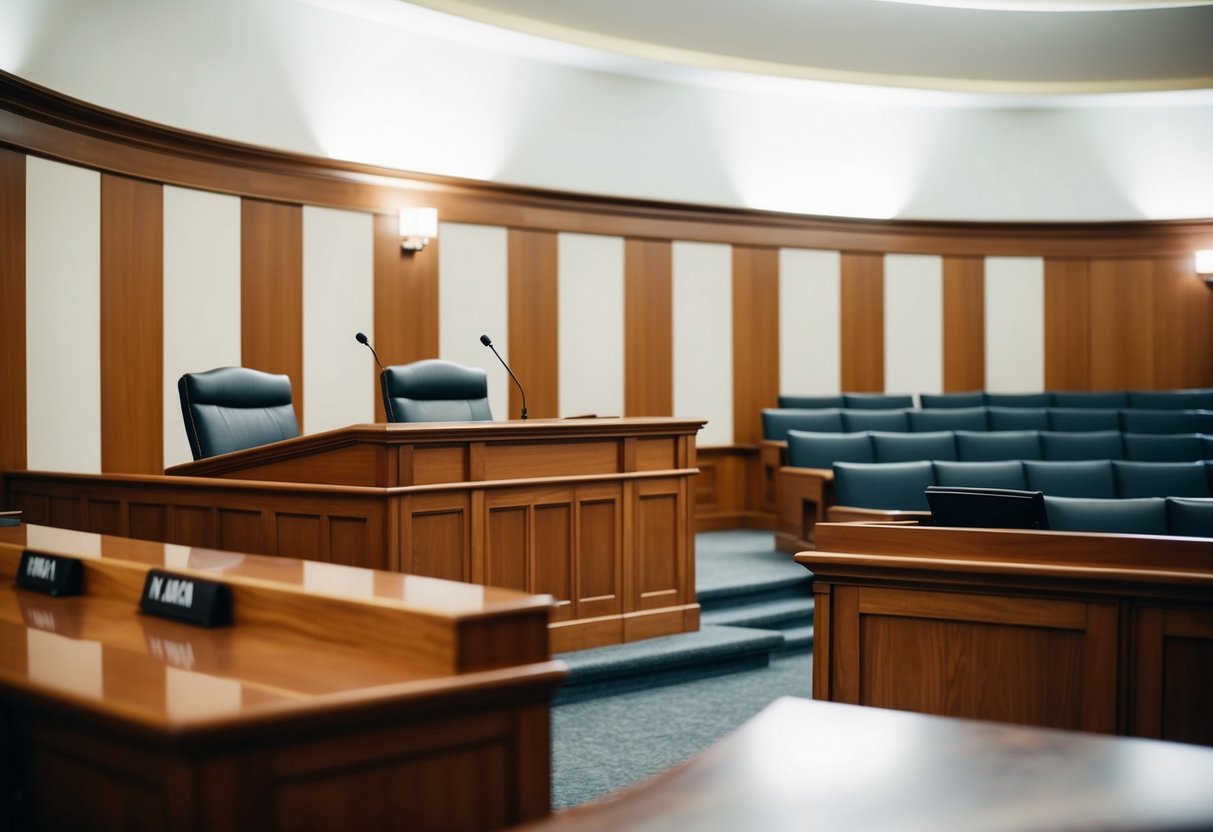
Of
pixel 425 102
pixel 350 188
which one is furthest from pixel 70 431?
pixel 425 102

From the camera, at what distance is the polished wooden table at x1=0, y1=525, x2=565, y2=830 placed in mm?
1101

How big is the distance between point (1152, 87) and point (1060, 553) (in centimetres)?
674

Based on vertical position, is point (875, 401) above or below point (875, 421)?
above

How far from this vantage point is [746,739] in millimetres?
1208

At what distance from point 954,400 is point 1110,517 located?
4652 mm

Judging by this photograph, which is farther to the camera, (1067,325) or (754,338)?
(1067,325)

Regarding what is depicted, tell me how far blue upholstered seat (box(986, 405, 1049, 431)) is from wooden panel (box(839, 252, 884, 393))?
4.18ft

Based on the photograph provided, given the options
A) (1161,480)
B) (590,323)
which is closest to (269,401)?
(590,323)

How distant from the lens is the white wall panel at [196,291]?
16.4 ft

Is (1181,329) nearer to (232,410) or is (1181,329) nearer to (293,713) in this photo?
(232,410)

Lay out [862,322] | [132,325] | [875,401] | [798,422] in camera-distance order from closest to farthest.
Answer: [132,325]
[798,422]
[875,401]
[862,322]

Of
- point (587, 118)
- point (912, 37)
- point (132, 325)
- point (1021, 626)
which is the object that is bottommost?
point (1021, 626)

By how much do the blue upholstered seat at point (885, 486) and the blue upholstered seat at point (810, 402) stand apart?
250 cm

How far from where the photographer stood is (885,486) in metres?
4.61
